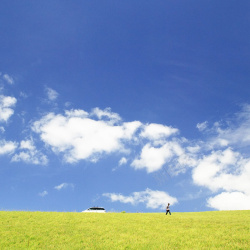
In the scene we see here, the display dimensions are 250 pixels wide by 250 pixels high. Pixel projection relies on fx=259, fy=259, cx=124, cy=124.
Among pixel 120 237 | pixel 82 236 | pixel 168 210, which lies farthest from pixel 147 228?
pixel 168 210

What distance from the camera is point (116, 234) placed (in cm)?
2561

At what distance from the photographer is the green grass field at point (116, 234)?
21.9 metres

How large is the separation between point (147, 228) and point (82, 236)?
7.31 meters

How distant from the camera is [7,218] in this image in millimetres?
32531

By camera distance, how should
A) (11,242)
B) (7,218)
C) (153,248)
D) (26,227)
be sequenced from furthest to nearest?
(7,218), (26,227), (11,242), (153,248)

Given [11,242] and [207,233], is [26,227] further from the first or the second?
[207,233]

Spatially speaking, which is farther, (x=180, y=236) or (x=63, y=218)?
(x=63, y=218)

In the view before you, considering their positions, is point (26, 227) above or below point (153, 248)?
above

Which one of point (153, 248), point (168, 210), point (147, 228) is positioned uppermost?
point (168, 210)

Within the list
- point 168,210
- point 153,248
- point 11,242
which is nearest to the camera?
point 153,248

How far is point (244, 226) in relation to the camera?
92.9 feet

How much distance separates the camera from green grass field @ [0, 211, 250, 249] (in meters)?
21.9

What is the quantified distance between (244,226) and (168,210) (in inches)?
636

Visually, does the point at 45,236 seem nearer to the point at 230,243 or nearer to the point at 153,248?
the point at 153,248
